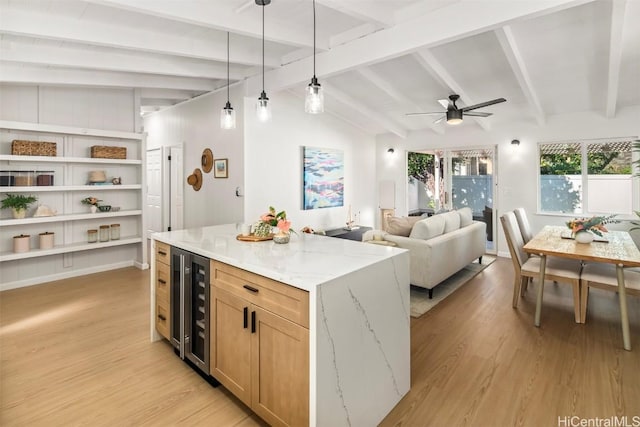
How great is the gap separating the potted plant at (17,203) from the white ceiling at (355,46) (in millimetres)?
1377

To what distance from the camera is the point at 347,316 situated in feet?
5.55

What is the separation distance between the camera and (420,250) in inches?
151

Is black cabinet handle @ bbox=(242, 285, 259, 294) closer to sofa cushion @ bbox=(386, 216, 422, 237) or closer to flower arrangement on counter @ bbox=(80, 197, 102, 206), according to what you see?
sofa cushion @ bbox=(386, 216, 422, 237)

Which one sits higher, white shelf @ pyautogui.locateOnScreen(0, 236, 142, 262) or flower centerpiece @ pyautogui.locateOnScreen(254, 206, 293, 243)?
flower centerpiece @ pyautogui.locateOnScreen(254, 206, 293, 243)

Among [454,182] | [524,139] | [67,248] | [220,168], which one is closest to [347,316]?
[220,168]

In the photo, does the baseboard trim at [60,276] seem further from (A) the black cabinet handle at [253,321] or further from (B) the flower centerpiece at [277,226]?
(A) the black cabinet handle at [253,321]

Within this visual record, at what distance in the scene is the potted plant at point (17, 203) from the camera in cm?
408

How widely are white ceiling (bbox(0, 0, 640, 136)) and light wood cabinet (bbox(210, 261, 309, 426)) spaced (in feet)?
7.32

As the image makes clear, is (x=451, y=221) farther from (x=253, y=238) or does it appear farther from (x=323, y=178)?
(x=253, y=238)

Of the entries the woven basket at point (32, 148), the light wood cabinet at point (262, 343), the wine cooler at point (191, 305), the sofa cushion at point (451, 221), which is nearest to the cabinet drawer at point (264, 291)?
the light wood cabinet at point (262, 343)

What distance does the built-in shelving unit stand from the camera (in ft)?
13.8

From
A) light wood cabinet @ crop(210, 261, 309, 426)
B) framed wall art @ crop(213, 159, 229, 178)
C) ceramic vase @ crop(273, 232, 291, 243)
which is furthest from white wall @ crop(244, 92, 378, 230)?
light wood cabinet @ crop(210, 261, 309, 426)

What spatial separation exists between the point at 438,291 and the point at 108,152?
4.95 metres

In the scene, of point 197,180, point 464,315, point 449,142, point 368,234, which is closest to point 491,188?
point 449,142
